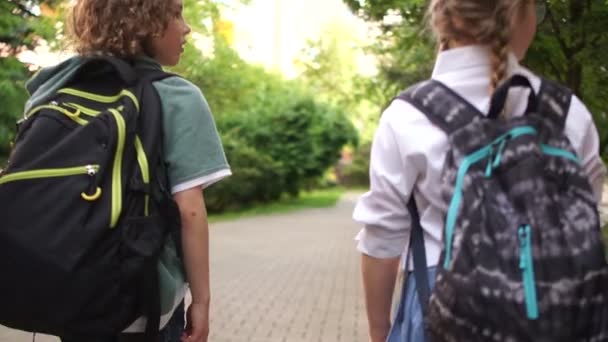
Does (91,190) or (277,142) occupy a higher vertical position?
(91,190)

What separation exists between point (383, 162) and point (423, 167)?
0.32ft

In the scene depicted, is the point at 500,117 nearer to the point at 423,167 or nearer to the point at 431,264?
the point at 423,167

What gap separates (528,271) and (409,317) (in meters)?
0.44

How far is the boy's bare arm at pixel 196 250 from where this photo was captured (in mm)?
2066

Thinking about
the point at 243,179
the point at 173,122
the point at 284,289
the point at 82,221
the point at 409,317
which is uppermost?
the point at 173,122

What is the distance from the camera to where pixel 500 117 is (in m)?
1.72

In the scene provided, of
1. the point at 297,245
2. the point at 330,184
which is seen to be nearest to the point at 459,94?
the point at 297,245

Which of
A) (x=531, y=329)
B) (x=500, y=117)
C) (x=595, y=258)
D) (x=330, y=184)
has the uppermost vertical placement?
(x=500, y=117)

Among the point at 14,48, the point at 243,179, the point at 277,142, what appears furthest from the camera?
the point at 277,142

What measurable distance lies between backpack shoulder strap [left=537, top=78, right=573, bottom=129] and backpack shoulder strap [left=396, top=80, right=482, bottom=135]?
0.46 feet

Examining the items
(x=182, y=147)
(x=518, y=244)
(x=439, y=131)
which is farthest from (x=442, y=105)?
(x=182, y=147)

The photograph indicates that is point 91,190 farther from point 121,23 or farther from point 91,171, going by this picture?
point 121,23

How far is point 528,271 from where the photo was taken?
1.54m

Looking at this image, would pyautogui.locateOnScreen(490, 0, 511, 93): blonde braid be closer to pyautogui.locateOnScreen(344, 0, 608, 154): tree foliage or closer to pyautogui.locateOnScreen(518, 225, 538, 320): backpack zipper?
pyautogui.locateOnScreen(518, 225, 538, 320): backpack zipper
